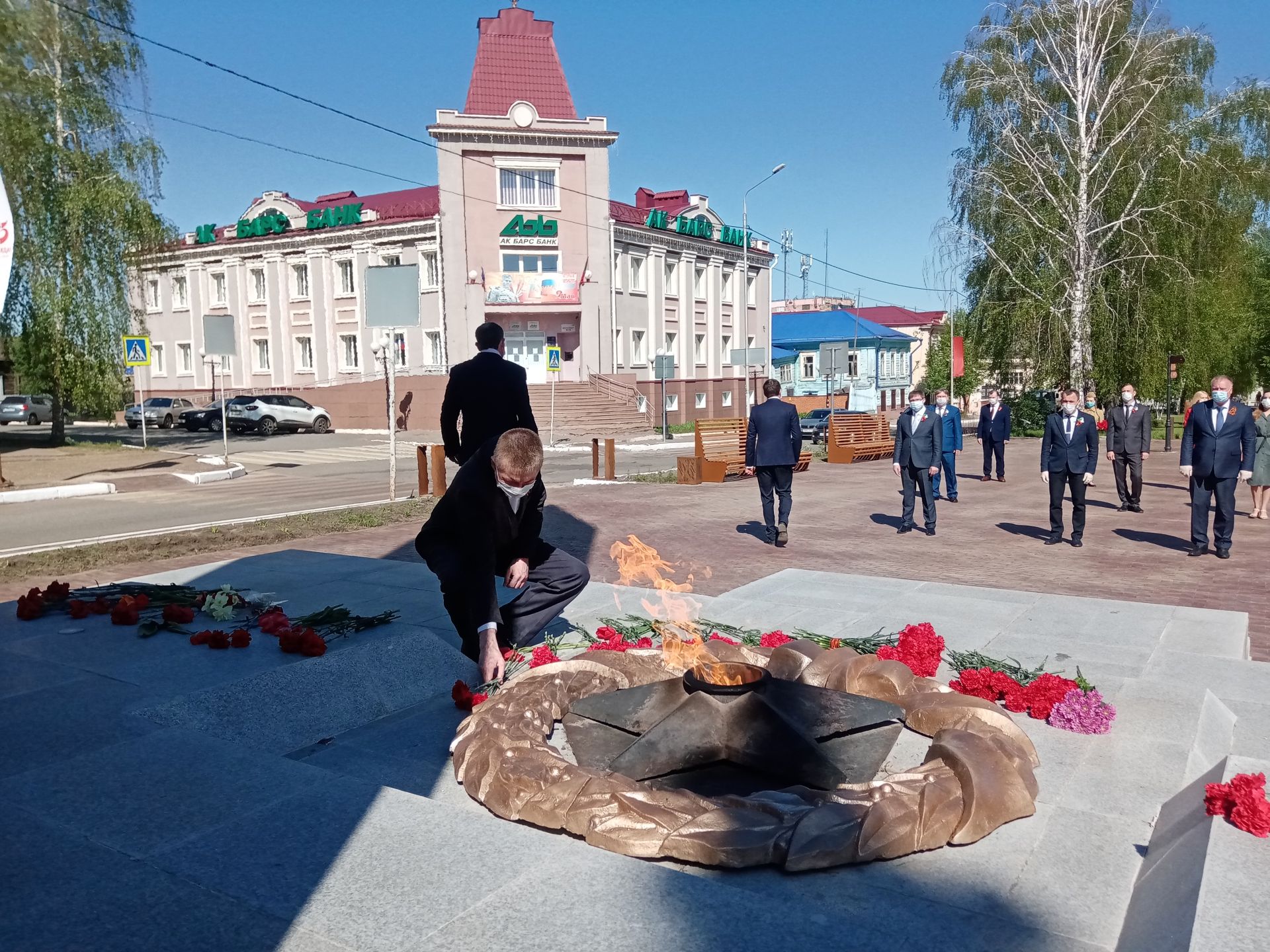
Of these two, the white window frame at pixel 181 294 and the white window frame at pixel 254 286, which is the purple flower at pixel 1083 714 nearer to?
the white window frame at pixel 254 286

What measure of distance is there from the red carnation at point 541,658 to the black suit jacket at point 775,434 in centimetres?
598

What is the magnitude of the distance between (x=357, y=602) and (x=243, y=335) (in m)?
43.4

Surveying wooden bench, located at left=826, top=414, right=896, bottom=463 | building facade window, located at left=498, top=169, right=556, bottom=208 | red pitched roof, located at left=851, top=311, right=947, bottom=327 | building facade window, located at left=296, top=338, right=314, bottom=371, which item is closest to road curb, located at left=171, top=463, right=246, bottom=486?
wooden bench, located at left=826, top=414, right=896, bottom=463

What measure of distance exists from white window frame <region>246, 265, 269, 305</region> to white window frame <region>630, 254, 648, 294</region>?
1801 centimetres

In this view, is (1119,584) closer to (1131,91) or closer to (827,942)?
(827,942)

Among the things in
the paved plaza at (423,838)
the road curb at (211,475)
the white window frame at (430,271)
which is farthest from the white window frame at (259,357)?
the paved plaza at (423,838)

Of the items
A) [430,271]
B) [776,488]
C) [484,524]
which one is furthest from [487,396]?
[430,271]

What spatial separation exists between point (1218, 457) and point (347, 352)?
40.0 metres

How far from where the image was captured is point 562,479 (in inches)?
795

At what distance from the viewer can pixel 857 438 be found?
25.7 m

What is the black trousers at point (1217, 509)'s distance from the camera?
392 inches

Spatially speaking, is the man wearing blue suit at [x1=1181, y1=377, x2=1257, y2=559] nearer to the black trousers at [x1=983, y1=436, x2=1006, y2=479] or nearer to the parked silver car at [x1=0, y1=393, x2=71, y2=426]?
the black trousers at [x1=983, y1=436, x2=1006, y2=479]

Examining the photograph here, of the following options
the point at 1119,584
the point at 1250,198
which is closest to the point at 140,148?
the point at 1119,584

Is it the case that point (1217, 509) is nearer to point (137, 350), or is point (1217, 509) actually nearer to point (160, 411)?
point (137, 350)
